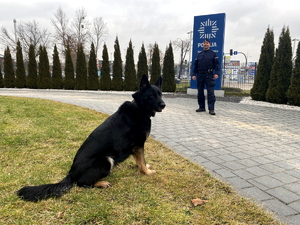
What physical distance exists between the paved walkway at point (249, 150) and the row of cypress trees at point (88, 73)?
33.6 feet

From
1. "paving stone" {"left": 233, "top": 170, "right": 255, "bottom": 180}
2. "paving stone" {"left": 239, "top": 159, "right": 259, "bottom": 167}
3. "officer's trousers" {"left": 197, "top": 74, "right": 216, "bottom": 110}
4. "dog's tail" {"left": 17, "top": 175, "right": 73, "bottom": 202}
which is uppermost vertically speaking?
"officer's trousers" {"left": 197, "top": 74, "right": 216, "bottom": 110}

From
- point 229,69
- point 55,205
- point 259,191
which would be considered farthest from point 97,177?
point 229,69

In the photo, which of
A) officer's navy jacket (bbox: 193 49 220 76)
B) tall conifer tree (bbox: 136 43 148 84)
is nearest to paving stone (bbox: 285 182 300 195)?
officer's navy jacket (bbox: 193 49 220 76)

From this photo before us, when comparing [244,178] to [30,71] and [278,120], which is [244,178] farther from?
[30,71]

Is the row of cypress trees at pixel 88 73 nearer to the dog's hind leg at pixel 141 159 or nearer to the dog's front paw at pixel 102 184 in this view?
the dog's hind leg at pixel 141 159

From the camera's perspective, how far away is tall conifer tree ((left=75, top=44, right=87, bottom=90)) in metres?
17.9

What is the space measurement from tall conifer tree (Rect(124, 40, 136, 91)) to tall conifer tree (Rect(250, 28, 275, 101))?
967 centimetres

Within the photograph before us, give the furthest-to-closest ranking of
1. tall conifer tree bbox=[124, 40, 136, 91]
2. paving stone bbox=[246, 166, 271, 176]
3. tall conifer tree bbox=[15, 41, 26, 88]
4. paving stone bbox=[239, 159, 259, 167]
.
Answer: tall conifer tree bbox=[15, 41, 26, 88] → tall conifer tree bbox=[124, 40, 136, 91] → paving stone bbox=[239, 159, 259, 167] → paving stone bbox=[246, 166, 271, 176]

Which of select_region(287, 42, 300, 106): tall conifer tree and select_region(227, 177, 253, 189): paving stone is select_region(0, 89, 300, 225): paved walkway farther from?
select_region(287, 42, 300, 106): tall conifer tree

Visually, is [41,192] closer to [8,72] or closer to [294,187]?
[294,187]

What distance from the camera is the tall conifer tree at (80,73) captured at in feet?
58.7

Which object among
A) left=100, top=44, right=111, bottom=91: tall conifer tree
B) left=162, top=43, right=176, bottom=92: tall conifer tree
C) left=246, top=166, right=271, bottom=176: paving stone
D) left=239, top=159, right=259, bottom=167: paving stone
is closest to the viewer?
left=246, top=166, right=271, bottom=176: paving stone

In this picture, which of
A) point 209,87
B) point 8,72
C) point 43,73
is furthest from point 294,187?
point 8,72

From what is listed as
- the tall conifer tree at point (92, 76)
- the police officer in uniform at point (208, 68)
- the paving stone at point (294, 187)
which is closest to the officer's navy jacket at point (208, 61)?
the police officer in uniform at point (208, 68)
